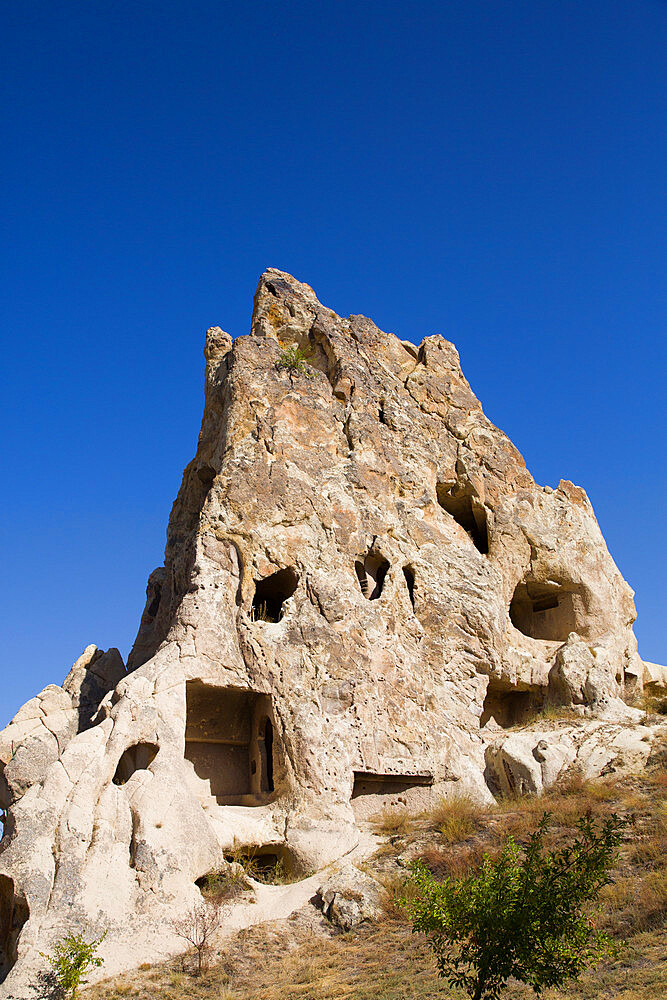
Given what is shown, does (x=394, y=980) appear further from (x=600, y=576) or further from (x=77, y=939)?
(x=600, y=576)

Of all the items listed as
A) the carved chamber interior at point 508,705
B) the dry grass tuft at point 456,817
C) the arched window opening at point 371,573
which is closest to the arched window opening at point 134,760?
the dry grass tuft at point 456,817

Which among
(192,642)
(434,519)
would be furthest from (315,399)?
(192,642)

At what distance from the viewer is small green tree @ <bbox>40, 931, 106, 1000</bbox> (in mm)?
7934

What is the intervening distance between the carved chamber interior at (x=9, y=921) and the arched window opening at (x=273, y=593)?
581cm

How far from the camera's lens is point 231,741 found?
13.2 meters

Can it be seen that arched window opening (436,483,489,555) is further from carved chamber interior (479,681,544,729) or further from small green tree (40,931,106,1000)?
small green tree (40,931,106,1000)

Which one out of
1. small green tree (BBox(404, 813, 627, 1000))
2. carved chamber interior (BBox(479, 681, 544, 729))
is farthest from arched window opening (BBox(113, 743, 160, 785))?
carved chamber interior (BBox(479, 681, 544, 729))

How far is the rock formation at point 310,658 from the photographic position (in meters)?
9.78

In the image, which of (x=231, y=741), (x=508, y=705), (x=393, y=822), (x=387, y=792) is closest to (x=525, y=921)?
(x=393, y=822)

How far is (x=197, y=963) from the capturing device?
8.74m

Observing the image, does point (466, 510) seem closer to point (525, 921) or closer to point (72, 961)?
point (72, 961)

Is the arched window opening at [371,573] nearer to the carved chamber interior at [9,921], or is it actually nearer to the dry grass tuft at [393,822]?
the dry grass tuft at [393,822]

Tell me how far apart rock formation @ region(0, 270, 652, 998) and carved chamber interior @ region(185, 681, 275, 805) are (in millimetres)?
42

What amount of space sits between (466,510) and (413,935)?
11275mm
